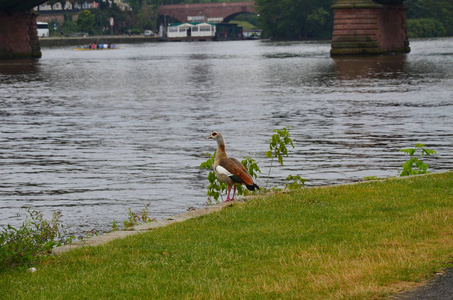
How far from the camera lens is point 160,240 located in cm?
1069

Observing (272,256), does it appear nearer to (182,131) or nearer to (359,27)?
(182,131)

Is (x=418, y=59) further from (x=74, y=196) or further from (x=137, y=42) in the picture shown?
(x=137, y=42)

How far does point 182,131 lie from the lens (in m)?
31.0

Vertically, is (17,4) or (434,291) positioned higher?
(434,291)

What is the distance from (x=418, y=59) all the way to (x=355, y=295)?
75.7 metres

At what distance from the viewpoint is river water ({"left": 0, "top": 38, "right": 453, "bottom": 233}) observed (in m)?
18.9

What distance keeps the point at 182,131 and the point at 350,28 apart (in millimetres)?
55972

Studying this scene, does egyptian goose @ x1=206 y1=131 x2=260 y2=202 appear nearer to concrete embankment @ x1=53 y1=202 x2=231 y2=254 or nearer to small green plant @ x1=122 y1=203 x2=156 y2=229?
concrete embankment @ x1=53 y1=202 x2=231 y2=254

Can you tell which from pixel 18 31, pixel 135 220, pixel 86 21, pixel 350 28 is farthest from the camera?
pixel 86 21

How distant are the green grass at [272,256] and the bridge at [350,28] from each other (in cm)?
7279

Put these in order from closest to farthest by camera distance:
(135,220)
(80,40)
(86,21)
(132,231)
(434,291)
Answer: (434,291), (132,231), (135,220), (80,40), (86,21)

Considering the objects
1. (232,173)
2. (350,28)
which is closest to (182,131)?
(232,173)

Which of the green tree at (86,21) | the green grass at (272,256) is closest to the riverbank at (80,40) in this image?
the green tree at (86,21)

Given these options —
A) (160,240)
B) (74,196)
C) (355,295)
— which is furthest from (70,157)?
(355,295)
